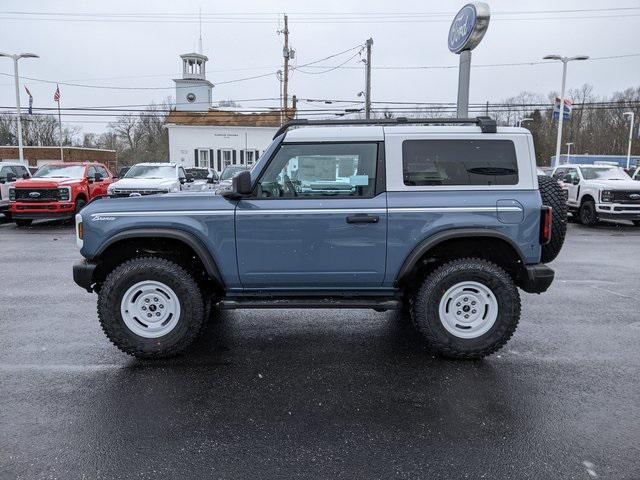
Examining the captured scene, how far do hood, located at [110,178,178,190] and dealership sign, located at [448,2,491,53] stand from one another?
346 inches

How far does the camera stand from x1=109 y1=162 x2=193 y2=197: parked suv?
1390 cm

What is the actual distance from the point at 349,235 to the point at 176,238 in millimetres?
1484

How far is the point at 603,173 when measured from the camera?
15906 millimetres

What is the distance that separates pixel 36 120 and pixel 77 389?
74.8 meters

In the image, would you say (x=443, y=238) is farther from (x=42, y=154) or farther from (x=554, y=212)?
(x=42, y=154)

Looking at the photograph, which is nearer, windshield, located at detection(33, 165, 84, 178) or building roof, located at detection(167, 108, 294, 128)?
windshield, located at detection(33, 165, 84, 178)

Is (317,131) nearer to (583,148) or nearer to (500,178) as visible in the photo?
(500,178)

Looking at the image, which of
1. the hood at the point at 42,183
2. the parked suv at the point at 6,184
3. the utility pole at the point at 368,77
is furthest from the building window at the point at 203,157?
the hood at the point at 42,183

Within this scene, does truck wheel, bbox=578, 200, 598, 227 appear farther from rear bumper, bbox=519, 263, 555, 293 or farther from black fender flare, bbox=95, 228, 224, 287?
black fender flare, bbox=95, 228, 224, 287

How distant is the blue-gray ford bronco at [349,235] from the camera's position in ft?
13.5

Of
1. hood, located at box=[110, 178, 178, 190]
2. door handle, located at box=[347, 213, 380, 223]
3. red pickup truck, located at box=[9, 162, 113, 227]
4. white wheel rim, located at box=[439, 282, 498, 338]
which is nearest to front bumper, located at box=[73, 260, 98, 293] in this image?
door handle, located at box=[347, 213, 380, 223]

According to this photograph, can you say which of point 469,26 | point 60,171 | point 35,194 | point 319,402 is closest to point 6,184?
point 60,171

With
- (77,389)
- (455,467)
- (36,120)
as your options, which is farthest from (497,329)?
(36,120)

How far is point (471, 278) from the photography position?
4.18 metres
